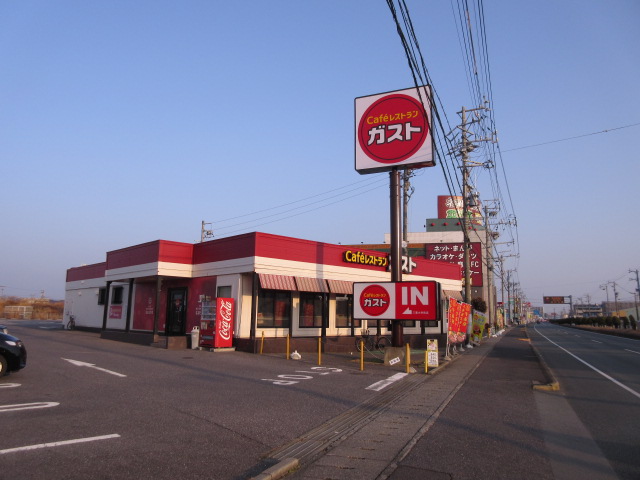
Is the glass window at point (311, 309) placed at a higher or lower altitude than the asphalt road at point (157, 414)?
higher

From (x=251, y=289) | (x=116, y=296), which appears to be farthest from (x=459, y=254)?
(x=251, y=289)

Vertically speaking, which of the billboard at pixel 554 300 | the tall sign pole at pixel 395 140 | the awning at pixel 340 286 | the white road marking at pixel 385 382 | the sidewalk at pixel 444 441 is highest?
the tall sign pole at pixel 395 140

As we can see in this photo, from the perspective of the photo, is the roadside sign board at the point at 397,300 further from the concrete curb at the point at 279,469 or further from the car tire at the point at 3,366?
the concrete curb at the point at 279,469

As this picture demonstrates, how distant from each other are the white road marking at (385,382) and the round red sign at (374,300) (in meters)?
3.35

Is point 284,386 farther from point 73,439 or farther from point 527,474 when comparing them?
point 527,474

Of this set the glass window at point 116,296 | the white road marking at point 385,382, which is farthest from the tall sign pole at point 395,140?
the glass window at point 116,296

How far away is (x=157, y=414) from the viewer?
7.46 m

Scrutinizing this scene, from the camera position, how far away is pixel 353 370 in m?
14.5

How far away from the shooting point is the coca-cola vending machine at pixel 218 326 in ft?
60.6

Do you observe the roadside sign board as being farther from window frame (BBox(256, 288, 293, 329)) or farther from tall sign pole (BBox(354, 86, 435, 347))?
window frame (BBox(256, 288, 293, 329))

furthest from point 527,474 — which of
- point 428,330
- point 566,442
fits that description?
point 428,330

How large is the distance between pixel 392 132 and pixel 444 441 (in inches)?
547

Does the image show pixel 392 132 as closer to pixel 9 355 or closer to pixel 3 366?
pixel 9 355

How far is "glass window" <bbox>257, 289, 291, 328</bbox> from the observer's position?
20062mm
